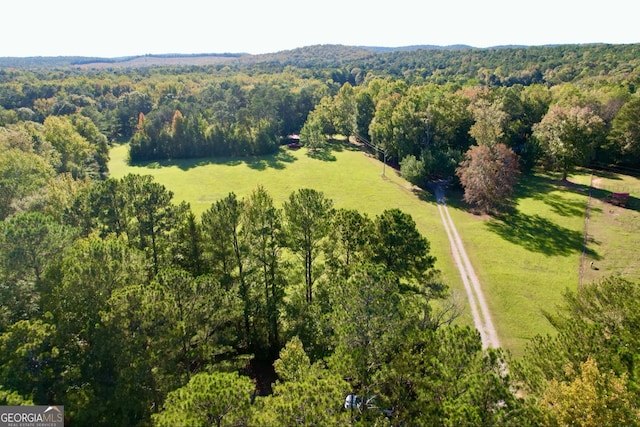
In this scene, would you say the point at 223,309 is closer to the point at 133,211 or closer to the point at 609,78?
the point at 133,211

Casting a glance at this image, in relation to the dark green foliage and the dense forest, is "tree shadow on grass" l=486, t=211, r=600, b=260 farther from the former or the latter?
the dark green foliage

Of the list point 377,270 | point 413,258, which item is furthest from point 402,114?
point 377,270

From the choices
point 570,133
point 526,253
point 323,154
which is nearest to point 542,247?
point 526,253

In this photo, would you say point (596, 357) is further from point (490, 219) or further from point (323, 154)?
point (323, 154)

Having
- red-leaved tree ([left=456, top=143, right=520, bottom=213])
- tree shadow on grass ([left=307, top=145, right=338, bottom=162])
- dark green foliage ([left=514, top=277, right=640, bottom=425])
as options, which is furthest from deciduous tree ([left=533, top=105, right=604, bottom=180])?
dark green foliage ([left=514, top=277, right=640, bottom=425])

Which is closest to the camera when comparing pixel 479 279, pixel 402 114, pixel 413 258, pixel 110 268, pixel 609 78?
pixel 110 268

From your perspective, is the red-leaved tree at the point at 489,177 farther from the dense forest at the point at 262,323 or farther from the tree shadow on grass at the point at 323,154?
the tree shadow on grass at the point at 323,154

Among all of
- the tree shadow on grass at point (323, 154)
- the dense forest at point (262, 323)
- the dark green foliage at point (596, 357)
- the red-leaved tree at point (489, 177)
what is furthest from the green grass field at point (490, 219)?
the dark green foliage at point (596, 357)
